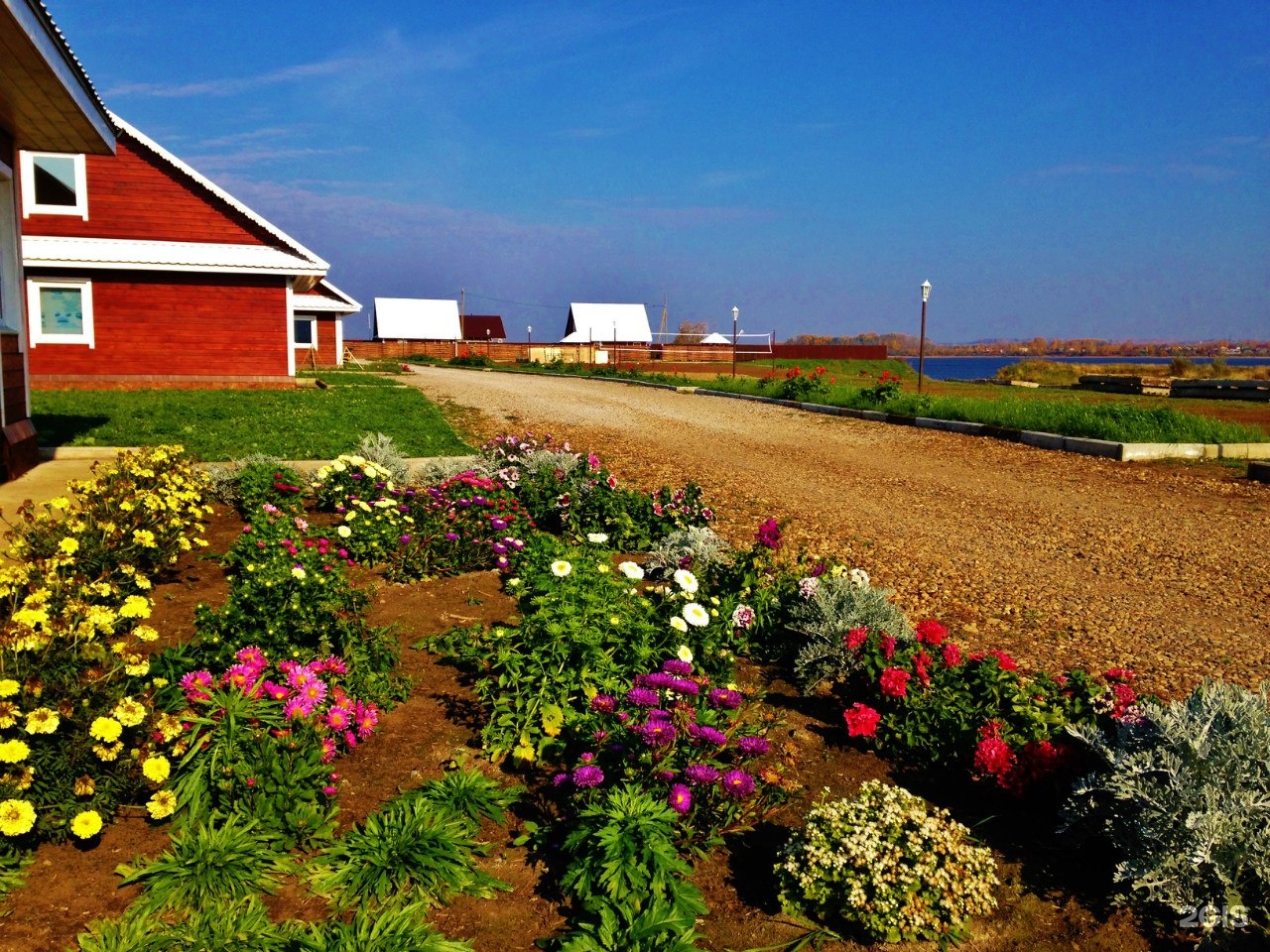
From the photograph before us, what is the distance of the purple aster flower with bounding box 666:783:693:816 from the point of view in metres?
2.66

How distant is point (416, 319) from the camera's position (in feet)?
231

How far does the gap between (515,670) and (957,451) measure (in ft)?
35.3

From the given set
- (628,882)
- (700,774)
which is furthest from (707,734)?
(628,882)

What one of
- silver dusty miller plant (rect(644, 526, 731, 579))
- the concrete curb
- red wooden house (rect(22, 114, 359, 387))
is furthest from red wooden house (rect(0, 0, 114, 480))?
the concrete curb

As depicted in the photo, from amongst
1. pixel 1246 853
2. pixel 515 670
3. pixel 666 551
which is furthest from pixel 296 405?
pixel 1246 853

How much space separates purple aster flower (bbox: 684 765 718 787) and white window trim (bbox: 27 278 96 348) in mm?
20552

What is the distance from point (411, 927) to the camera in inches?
94.1

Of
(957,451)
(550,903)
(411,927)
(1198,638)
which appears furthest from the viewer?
(957,451)

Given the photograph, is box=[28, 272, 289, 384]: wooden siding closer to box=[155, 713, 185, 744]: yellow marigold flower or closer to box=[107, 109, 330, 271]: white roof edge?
box=[107, 109, 330, 271]: white roof edge

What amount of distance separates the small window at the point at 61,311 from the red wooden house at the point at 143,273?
2 cm

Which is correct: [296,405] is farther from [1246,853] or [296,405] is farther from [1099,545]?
[1246,853]

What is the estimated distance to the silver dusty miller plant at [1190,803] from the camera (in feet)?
8.00

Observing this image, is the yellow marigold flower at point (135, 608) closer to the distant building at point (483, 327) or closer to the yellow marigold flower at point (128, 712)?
the yellow marigold flower at point (128, 712)

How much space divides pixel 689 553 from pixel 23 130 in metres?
8.14
